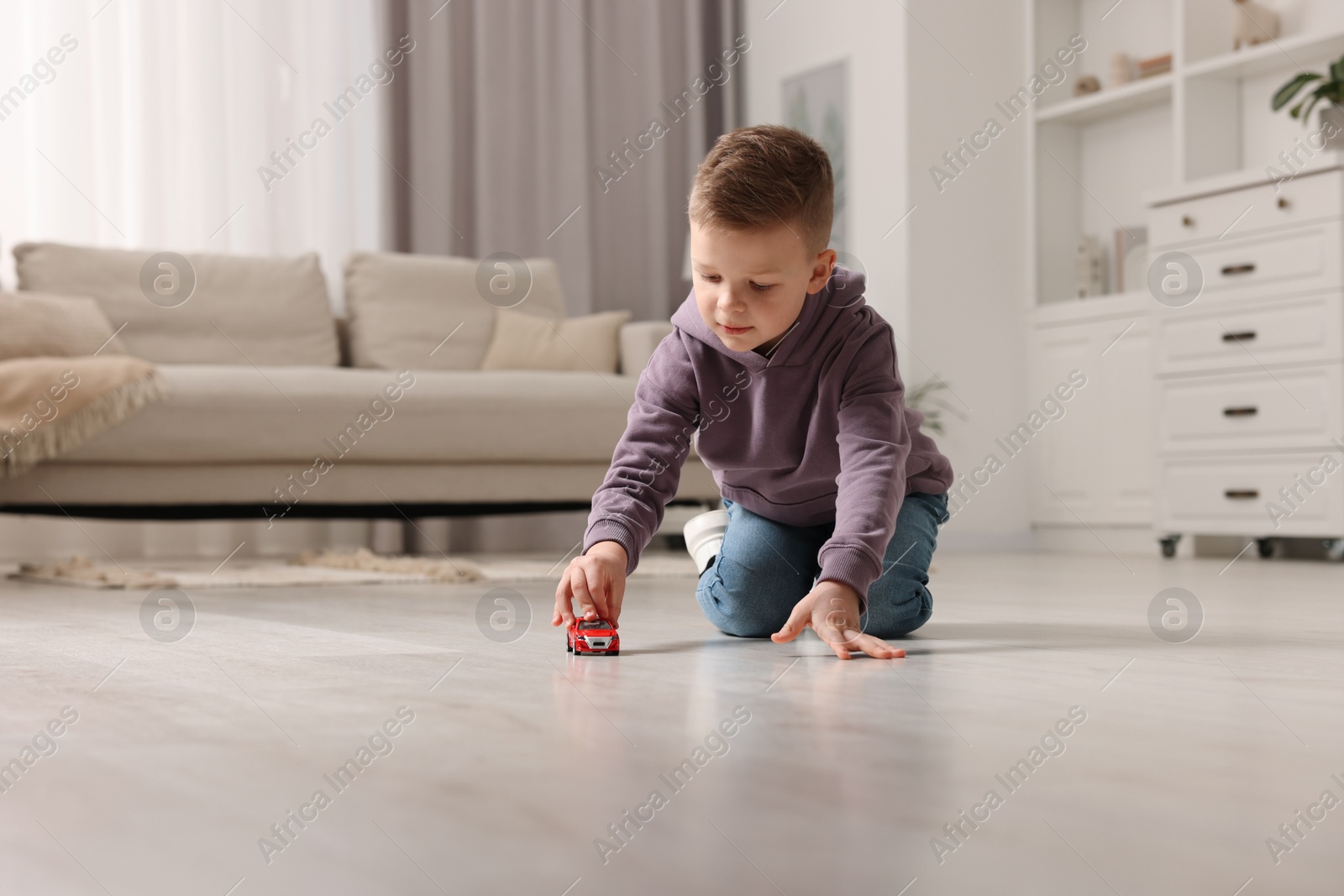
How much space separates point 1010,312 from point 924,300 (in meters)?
0.36

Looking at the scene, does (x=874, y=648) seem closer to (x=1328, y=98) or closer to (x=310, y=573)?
(x=310, y=573)

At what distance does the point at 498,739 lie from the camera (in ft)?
2.60

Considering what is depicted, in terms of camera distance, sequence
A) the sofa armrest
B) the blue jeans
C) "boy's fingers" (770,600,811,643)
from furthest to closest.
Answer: the sofa armrest → the blue jeans → "boy's fingers" (770,600,811,643)

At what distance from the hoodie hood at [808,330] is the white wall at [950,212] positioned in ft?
9.21

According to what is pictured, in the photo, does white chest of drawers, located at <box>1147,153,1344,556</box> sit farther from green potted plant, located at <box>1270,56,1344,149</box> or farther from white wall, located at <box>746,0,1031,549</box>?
white wall, located at <box>746,0,1031,549</box>

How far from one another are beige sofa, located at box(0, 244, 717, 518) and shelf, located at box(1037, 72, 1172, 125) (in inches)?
63.2

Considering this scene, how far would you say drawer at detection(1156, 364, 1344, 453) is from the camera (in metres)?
3.09

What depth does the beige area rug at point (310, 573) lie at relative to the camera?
90.8 inches

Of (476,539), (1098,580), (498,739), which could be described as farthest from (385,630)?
(476,539)

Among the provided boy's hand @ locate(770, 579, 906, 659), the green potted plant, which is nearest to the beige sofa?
the green potted plant

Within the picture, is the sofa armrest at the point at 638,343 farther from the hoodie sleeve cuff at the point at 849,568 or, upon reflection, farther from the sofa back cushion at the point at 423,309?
the hoodie sleeve cuff at the point at 849,568

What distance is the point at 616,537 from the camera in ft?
3.95

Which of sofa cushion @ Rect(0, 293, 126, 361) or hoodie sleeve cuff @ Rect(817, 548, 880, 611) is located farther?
sofa cushion @ Rect(0, 293, 126, 361)

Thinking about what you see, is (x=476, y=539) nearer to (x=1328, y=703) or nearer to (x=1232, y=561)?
(x=1232, y=561)
